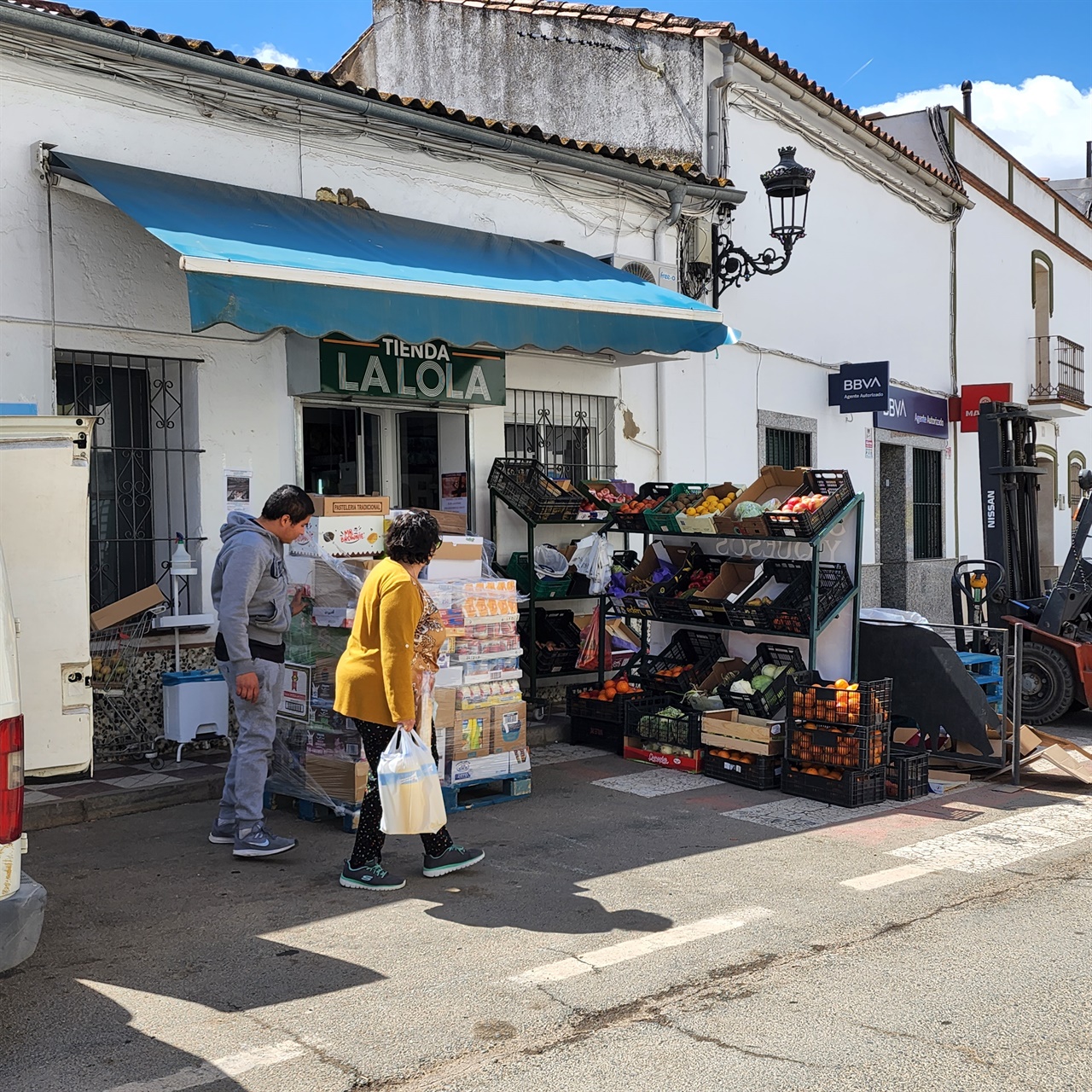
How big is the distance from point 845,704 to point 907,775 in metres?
0.68

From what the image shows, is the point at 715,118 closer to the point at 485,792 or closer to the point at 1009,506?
the point at 1009,506

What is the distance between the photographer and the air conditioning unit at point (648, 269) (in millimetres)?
11421

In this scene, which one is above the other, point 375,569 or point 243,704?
point 375,569

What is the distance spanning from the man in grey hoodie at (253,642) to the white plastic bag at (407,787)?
110 centimetres

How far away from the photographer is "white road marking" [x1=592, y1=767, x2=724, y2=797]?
7664 millimetres

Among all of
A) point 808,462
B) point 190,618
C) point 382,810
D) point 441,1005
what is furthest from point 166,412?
point 808,462

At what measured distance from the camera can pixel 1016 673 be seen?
757 centimetres

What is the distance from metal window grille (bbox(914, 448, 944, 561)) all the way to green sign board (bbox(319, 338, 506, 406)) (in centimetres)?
894

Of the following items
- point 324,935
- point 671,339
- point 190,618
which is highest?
point 671,339

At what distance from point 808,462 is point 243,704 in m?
9.70

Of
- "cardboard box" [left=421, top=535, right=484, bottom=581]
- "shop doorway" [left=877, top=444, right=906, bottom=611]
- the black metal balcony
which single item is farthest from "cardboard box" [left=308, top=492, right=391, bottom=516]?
the black metal balcony

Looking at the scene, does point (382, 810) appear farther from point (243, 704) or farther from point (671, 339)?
point (671, 339)

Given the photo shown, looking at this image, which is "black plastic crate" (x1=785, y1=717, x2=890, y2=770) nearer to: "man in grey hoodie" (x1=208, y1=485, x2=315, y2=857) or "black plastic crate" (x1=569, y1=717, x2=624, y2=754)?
"black plastic crate" (x1=569, y1=717, x2=624, y2=754)

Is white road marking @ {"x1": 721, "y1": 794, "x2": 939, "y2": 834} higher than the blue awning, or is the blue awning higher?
the blue awning
